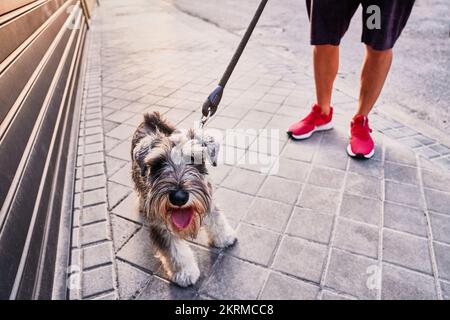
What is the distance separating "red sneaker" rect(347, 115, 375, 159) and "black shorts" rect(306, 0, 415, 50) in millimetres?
873

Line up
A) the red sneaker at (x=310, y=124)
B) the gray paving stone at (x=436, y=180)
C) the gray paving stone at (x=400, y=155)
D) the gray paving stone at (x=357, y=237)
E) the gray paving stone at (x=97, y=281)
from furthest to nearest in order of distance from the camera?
the red sneaker at (x=310, y=124) < the gray paving stone at (x=400, y=155) < the gray paving stone at (x=436, y=180) < the gray paving stone at (x=357, y=237) < the gray paving stone at (x=97, y=281)

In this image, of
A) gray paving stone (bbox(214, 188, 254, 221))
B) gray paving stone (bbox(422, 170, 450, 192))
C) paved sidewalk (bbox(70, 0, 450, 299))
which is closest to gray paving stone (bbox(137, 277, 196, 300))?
paved sidewalk (bbox(70, 0, 450, 299))

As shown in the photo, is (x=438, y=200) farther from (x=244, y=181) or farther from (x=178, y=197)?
(x=178, y=197)

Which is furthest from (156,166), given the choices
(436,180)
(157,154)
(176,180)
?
(436,180)

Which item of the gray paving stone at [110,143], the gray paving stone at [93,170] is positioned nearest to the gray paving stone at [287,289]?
the gray paving stone at [93,170]

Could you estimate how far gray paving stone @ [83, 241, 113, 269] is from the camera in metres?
2.55

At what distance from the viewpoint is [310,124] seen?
13.1ft

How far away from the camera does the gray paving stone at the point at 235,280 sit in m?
2.26

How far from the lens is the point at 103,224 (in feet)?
9.55

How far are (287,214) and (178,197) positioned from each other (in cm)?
131

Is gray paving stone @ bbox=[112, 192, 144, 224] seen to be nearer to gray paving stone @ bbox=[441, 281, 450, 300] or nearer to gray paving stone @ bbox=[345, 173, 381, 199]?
gray paving stone @ bbox=[345, 173, 381, 199]

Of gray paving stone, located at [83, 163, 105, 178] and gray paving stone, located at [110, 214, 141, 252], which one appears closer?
gray paving stone, located at [110, 214, 141, 252]

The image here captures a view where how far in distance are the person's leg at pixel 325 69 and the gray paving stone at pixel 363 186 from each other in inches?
43.6

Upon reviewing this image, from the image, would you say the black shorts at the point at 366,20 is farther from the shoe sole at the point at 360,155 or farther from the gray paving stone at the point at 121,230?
the gray paving stone at the point at 121,230
